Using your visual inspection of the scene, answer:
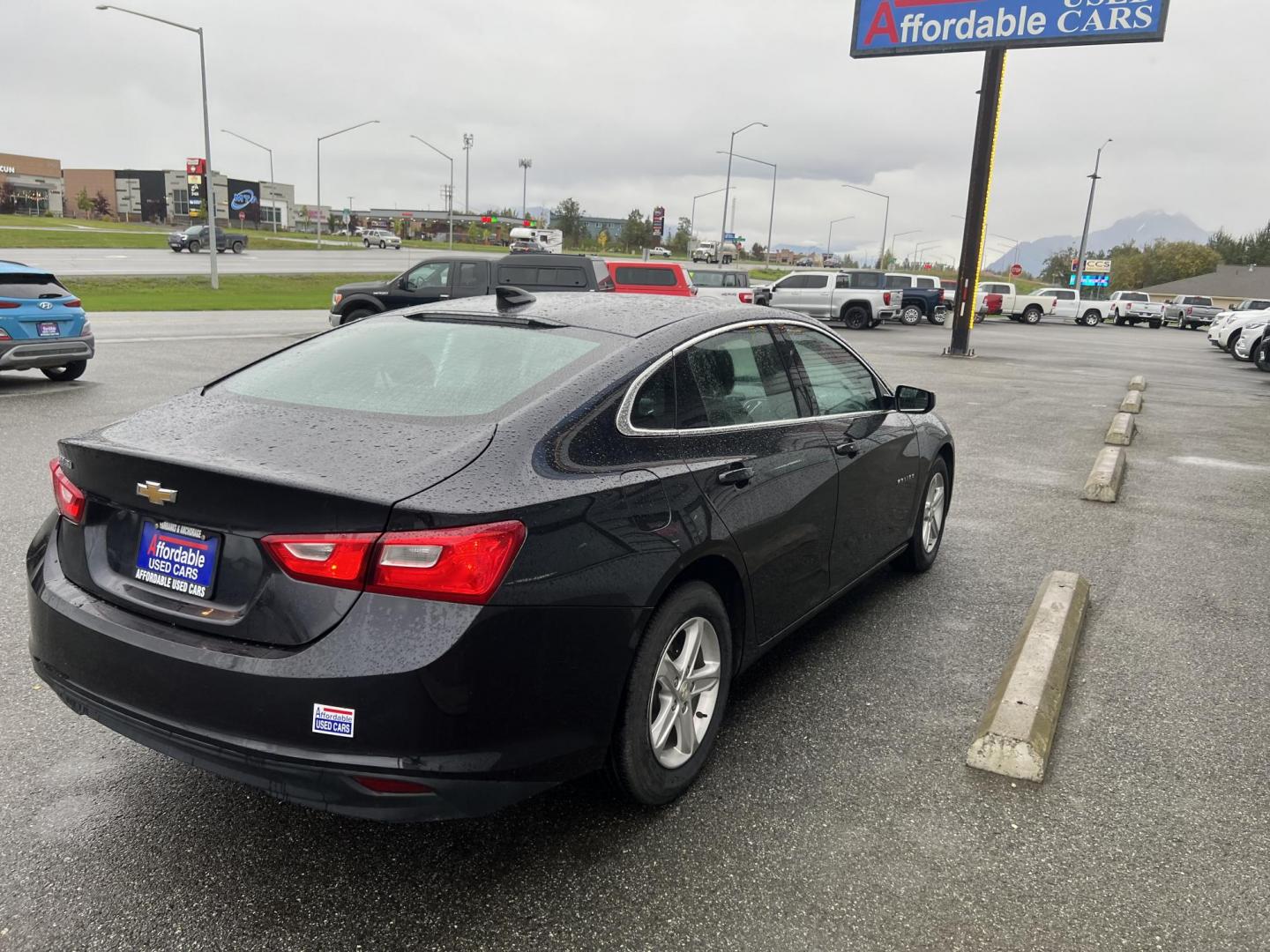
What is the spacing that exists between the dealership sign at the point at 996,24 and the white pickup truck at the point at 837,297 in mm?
9811

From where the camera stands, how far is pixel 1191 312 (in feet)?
161

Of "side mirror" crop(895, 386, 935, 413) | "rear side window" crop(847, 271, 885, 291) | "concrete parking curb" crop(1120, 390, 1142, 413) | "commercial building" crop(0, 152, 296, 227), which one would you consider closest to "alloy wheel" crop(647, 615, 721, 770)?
"side mirror" crop(895, 386, 935, 413)

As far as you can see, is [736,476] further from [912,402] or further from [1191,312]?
[1191,312]

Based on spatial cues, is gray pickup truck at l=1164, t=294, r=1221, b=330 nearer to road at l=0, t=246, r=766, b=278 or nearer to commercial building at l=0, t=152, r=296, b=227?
road at l=0, t=246, r=766, b=278

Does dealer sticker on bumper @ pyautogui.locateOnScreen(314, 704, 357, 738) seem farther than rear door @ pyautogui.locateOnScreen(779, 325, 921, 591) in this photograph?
No

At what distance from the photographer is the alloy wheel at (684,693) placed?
3.04 m

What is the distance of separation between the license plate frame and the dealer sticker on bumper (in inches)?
18.2

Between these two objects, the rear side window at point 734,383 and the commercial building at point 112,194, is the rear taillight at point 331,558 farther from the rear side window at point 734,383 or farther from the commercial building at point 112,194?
the commercial building at point 112,194

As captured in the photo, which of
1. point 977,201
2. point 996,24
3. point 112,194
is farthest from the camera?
point 112,194

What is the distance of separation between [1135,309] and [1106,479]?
4770 cm

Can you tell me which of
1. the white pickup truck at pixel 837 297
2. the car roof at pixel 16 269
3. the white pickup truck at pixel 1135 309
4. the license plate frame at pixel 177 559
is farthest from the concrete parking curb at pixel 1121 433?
the white pickup truck at pixel 1135 309

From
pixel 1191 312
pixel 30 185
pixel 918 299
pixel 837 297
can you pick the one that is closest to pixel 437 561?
pixel 837 297

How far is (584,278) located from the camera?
1931 cm

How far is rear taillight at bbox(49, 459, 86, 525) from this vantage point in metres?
2.87
